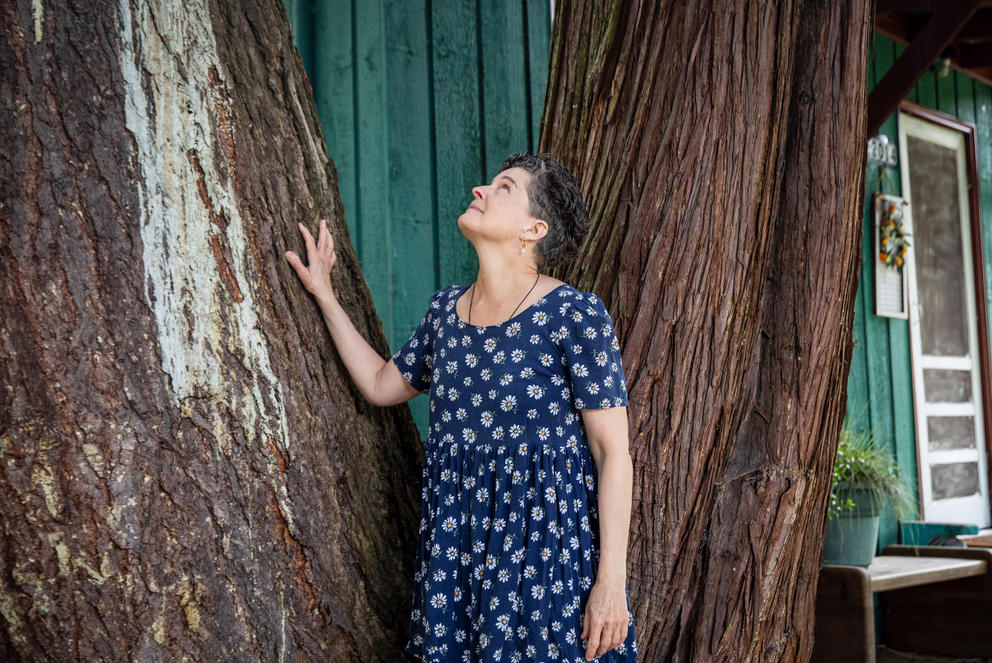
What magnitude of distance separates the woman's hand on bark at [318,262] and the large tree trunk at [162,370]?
0.02 m

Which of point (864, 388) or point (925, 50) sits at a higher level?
point (925, 50)

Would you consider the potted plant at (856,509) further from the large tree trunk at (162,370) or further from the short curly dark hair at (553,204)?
the large tree trunk at (162,370)

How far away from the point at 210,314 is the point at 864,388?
3909mm

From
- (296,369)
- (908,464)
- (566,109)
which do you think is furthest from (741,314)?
(908,464)

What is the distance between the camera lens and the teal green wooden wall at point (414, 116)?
2.75 metres

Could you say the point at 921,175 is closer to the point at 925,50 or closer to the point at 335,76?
the point at 925,50

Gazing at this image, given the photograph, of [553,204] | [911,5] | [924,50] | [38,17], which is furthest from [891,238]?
[38,17]

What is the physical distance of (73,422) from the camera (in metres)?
1.38

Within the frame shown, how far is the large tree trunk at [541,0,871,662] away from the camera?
75.1 inches

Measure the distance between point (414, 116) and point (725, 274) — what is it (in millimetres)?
1293

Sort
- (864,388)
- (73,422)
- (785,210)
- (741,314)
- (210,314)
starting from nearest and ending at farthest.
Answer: (73,422)
(210,314)
(741,314)
(785,210)
(864,388)

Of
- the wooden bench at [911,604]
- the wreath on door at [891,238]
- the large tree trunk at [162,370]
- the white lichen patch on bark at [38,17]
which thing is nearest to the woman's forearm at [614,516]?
the large tree trunk at [162,370]

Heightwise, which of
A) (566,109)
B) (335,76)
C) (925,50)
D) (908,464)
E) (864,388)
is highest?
(925,50)

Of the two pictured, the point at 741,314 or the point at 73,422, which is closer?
the point at 73,422
